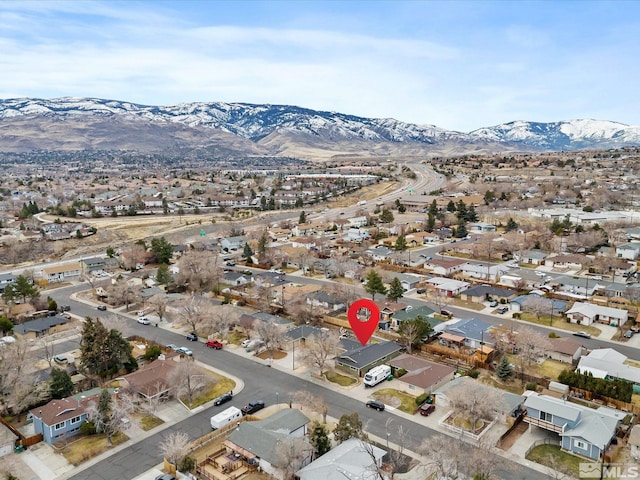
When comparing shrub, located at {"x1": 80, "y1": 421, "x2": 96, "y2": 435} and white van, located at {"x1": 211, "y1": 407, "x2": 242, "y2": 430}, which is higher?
white van, located at {"x1": 211, "y1": 407, "x2": 242, "y2": 430}

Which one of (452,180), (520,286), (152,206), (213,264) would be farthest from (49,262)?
(452,180)

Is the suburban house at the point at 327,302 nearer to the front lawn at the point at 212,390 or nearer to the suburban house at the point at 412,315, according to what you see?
the suburban house at the point at 412,315

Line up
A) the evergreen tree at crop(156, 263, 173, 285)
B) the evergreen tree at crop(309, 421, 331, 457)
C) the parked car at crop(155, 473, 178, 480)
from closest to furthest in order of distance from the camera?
the parked car at crop(155, 473, 178, 480) → the evergreen tree at crop(309, 421, 331, 457) → the evergreen tree at crop(156, 263, 173, 285)

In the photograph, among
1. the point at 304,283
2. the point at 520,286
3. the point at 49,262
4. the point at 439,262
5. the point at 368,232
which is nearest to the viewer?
the point at 520,286

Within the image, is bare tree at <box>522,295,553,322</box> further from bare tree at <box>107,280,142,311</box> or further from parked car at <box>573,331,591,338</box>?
A: bare tree at <box>107,280,142,311</box>

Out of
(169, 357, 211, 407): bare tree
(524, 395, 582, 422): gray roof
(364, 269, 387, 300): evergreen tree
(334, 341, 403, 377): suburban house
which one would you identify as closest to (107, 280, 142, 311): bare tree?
(169, 357, 211, 407): bare tree

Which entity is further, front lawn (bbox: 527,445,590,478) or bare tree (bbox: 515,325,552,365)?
bare tree (bbox: 515,325,552,365)

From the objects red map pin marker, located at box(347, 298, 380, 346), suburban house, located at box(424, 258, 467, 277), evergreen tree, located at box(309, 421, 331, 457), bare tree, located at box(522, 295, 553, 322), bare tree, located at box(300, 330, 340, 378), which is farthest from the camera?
suburban house, located at box(424, 258, 467, 277)

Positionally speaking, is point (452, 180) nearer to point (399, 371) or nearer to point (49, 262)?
point (49, 262)
